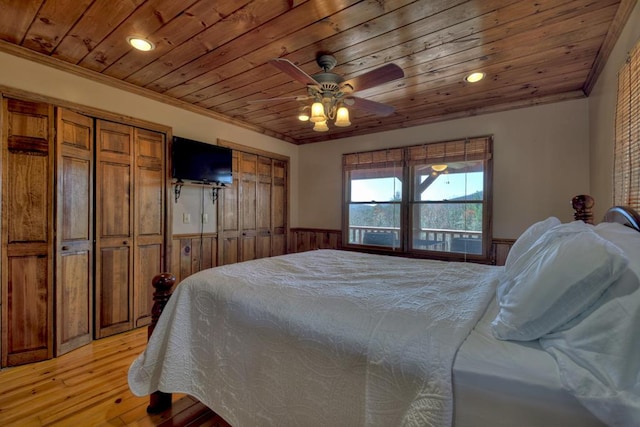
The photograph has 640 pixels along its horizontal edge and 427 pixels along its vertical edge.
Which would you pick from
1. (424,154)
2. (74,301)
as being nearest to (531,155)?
(424,154)

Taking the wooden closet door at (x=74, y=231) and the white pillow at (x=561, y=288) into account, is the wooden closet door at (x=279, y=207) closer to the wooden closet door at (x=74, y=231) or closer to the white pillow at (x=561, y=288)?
the wooden closet door at (x=74, y=231)

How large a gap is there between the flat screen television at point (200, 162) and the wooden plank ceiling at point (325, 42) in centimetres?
57

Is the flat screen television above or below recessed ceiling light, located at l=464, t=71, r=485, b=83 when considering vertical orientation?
below

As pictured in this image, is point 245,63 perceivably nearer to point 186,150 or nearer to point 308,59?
point 308,59

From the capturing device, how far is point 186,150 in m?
3.20

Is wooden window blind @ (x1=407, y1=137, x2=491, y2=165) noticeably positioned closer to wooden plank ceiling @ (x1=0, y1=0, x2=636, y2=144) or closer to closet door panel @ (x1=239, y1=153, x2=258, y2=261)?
wooden plank ceiling @ (x1=0, y1=0, x2=636, y2=144)

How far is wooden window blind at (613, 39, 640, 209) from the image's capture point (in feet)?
5.04

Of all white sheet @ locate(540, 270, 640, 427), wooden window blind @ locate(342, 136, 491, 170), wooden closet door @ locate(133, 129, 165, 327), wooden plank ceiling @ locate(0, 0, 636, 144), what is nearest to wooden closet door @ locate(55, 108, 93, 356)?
wooden closet door @ locate(133, 129, 165, 327)

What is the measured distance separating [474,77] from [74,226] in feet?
12.6

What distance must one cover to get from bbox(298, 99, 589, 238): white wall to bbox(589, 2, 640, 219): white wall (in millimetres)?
169

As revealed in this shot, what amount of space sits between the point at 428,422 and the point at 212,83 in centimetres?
306

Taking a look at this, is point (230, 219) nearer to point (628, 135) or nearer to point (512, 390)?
point (512, 390)

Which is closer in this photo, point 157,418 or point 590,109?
point 157,418

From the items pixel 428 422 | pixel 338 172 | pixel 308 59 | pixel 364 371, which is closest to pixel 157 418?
pixel 364 371
